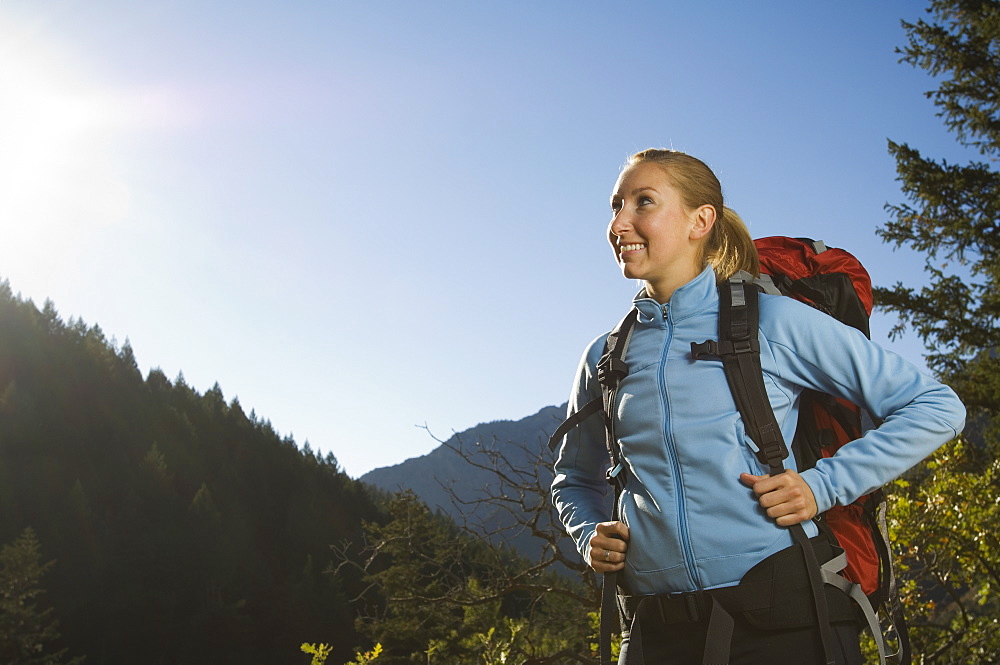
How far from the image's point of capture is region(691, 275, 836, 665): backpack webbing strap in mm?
1579

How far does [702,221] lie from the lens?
2043mm

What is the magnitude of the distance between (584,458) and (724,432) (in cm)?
55

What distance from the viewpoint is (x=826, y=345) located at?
176 cm

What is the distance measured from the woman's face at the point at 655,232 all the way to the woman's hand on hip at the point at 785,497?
0.55m

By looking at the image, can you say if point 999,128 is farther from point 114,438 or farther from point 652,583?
point 114,438

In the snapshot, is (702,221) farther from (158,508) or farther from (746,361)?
(158,508)

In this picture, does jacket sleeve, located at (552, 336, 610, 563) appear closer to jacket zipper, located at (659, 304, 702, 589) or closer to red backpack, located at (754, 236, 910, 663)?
jacket zipper, located at (659, 304, 702, 589)

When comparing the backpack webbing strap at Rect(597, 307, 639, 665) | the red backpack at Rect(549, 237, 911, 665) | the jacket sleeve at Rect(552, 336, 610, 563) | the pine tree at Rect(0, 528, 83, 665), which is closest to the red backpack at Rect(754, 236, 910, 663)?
the red backpack at Rect(549, 237, 911, 665)

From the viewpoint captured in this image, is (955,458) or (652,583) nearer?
(652,583)

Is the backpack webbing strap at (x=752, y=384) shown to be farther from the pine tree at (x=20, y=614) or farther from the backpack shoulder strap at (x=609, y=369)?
the pine tree at (x=20, y=614)

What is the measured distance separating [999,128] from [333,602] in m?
51.8

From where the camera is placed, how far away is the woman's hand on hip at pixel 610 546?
1775 millimetres

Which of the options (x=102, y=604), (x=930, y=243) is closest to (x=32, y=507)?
(x=102, y=604)

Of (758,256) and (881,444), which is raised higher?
(758,256)
